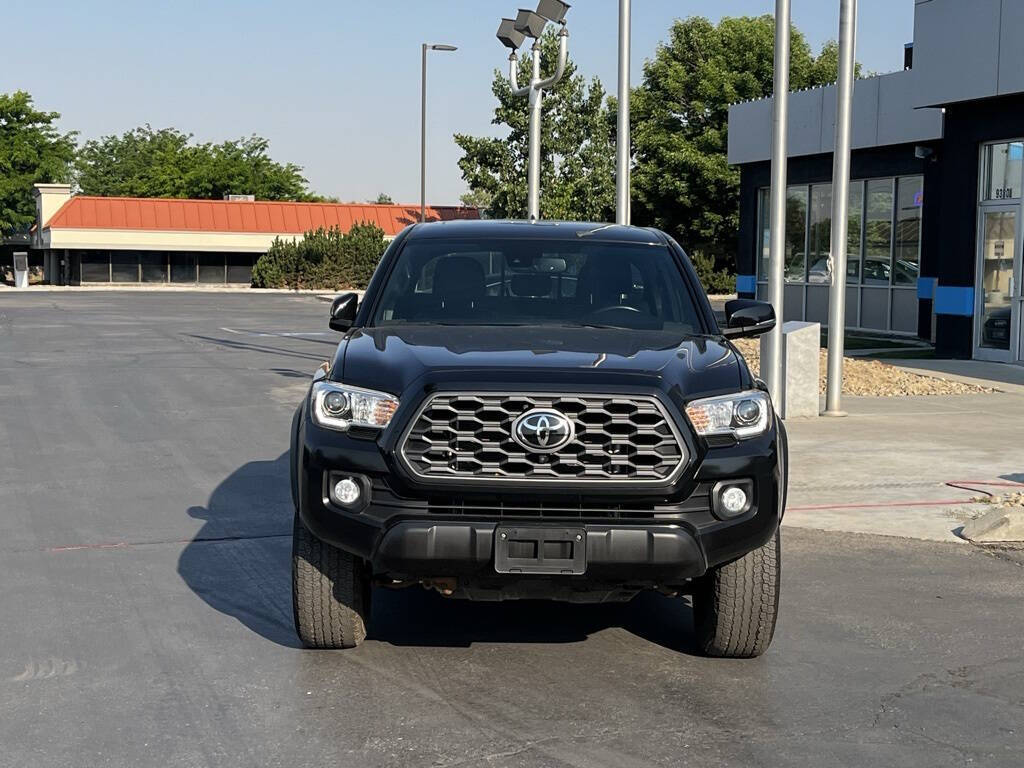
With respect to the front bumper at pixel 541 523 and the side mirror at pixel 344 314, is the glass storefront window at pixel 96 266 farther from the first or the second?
the front bumper at pixel 541 523

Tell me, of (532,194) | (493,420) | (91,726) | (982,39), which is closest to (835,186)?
(532,194)

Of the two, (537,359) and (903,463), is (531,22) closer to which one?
(903,463)

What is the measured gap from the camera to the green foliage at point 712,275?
176ft

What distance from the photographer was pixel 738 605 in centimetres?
570

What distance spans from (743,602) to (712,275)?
163 feet

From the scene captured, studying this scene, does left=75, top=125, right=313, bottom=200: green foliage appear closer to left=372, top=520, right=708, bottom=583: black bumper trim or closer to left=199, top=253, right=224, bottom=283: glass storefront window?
left=199, top=253, right=224, bottom=283: glass storefront window

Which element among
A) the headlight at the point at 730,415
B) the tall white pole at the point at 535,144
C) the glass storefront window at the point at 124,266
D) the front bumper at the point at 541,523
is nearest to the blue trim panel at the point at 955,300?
the tall white pole at the point at 535,144

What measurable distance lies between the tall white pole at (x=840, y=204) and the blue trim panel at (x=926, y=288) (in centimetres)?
1288

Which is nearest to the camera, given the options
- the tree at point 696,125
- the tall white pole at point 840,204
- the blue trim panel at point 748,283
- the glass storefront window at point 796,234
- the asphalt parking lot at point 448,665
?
the asphalt parking lot at point 448,665

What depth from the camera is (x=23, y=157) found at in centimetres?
7925

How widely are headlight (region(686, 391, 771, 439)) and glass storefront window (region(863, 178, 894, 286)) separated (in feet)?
79.9

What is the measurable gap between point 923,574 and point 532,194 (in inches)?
487

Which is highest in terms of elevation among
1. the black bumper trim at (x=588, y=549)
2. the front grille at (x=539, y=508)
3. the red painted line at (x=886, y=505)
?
the front grille at (x=539, y=508)

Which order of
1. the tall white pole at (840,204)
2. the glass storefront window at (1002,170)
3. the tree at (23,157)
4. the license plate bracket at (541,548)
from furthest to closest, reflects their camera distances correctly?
the tree at (23,157)
the glass storefront window at (1002,170)
the tall white pole at (840,204)
the license plate bracket at (541,548)
